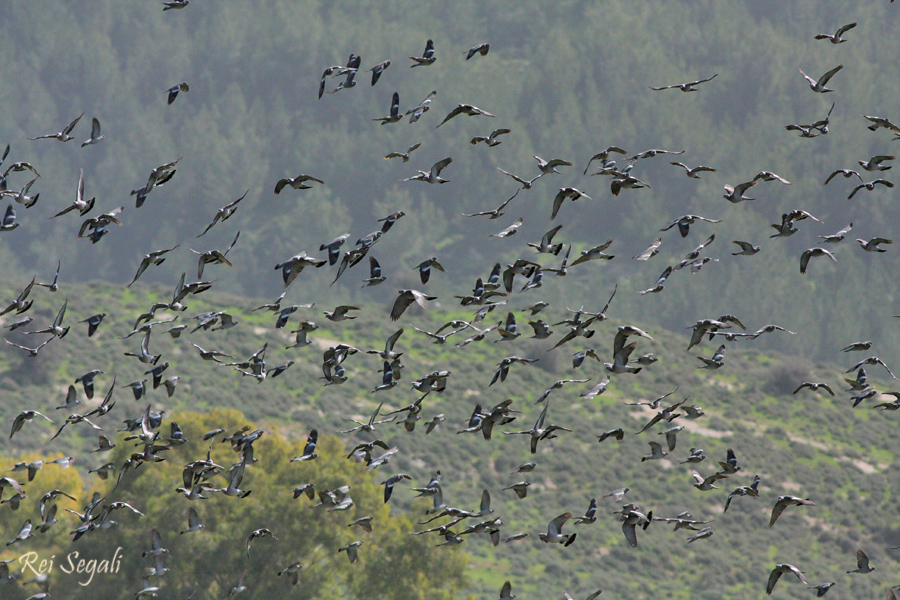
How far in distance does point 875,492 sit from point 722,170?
78.3 metres

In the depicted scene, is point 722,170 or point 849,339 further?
point 722,170

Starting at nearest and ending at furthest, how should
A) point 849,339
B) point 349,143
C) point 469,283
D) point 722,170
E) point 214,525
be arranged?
point 214,525
point 849,339
point 722,170
point 469,283
point 349,143

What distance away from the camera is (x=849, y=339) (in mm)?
130750

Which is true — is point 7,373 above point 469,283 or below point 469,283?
above

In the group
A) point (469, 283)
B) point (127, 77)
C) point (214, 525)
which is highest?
point (214, 525)

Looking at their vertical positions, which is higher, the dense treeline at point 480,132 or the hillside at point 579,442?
the hillside at point 579,442

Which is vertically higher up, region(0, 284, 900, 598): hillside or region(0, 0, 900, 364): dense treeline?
region(0, 284, 900, 598): hillside

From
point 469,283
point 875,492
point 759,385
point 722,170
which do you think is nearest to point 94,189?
point 469,283

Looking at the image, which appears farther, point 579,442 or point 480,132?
point 480,132

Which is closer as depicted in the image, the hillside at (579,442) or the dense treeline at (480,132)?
the hillside at (579,442)

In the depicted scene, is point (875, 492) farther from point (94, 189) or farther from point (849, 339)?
point (94, 189)

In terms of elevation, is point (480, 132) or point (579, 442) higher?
point (579, 442)

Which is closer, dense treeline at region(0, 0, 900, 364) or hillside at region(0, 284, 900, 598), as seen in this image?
hillside at region(0, 284, 900, 598)

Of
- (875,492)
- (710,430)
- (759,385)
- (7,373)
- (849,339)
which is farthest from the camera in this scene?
(849,339)
